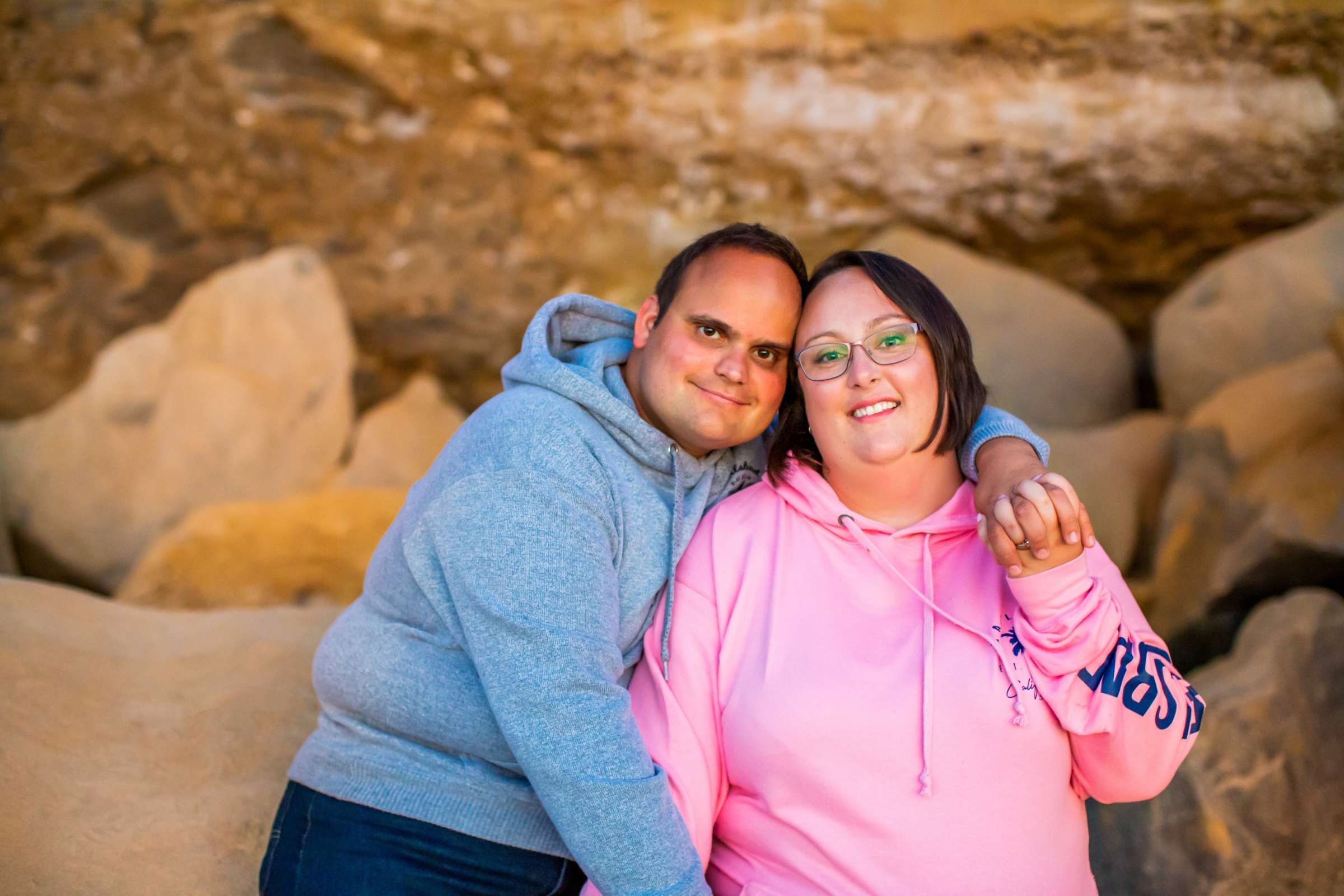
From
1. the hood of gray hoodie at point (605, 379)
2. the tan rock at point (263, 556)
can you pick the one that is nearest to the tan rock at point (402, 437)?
the tan rock at point (263, 556)

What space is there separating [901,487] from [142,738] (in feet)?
5.59

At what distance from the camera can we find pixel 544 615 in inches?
62.1

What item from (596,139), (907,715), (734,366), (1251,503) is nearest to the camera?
(907,715)

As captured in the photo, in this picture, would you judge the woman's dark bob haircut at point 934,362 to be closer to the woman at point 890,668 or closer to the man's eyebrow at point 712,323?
the woman at point 890,668

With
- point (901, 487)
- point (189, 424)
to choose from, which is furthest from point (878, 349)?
point (189, 424)

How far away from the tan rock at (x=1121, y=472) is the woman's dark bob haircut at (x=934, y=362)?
1.87 metres

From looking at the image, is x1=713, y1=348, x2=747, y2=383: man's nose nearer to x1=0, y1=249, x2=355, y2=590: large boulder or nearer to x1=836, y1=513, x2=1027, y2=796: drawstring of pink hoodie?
x1=836, y1=513, x2=1027, y2=796: drawstring of pink hoodie

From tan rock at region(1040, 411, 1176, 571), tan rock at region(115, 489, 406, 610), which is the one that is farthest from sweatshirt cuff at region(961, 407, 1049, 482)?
tan rock at region(115, 489, 406, 610)

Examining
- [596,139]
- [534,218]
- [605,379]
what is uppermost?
[596,139]

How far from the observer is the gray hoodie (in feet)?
5.06

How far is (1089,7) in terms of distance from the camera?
4.09 metres

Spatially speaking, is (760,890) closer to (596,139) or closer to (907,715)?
(907,715)

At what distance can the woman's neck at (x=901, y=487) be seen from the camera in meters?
1.83

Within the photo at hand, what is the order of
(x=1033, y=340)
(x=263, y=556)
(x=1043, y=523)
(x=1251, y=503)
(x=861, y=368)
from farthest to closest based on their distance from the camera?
1. (x=1033, y=340)
2. (x=263, y=556)
3. (x=1251, y=503)
4. (x=861, y=368)
5. (x=1043, y=523)
